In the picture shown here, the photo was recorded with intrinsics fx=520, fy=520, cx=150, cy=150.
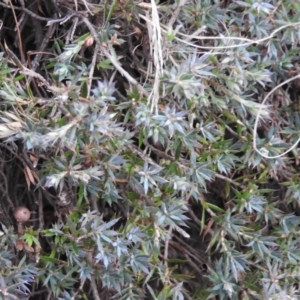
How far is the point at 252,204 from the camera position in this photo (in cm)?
121

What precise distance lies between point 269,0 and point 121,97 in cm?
40

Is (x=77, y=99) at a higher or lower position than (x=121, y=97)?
higher

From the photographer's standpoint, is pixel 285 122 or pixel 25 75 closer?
pixel 25 75

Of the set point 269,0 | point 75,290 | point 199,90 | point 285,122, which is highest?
point 269,0

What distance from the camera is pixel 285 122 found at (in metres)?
1.30

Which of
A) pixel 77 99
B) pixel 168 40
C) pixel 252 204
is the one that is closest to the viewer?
pixel 77 99

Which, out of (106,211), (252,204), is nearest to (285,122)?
(252,204)

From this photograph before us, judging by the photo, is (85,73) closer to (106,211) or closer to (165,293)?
(106,211)

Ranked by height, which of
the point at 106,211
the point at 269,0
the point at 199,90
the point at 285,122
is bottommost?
the point at 106,211

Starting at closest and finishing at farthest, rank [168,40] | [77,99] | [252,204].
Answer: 1. [77,99]
2. [168,40]
3. [252,204]

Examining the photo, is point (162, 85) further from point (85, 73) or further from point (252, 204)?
point (252, 204)

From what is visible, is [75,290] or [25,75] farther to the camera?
[75,290]

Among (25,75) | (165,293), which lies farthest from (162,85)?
(165,293)

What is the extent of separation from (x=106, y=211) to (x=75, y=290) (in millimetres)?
198
